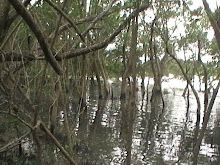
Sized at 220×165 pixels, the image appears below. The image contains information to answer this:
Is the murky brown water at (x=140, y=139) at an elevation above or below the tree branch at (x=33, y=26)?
below

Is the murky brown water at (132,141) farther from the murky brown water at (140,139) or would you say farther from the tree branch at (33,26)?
the tree branch at (33,26)

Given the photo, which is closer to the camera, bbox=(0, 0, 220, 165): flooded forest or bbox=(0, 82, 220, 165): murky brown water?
bbox=(0, 0, 220, 165): flooded forest

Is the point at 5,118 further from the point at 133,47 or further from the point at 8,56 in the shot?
the point at 133,47

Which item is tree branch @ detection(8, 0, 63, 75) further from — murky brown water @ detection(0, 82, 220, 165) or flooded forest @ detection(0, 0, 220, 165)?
murky brown water @ detection(0, 82, 220, 165)

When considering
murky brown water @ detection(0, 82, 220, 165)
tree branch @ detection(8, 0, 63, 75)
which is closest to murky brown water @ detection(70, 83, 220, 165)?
murky brown water @ detection(0, 82, 220, 165)

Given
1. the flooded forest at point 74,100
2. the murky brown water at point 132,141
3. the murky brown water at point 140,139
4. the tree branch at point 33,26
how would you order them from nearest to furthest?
the tree branch at point 33,26, the flooded forest at point 74,100, the murky brown water at point 132,141, the murky brown water at point 140,139

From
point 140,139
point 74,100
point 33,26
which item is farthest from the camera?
point 140,139

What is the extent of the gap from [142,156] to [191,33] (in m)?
12.1

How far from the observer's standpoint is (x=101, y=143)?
317 inches

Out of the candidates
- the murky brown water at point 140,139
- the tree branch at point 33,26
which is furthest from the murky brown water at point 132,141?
the tree branch at point 33,26

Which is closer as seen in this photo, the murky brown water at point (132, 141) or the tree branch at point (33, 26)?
the tree branch at point (33, 26)

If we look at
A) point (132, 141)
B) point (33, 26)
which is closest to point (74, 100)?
point (132, 141)

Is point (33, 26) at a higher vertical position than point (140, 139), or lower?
higher

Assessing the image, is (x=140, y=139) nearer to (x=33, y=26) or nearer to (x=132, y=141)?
(x=132, y=141)
